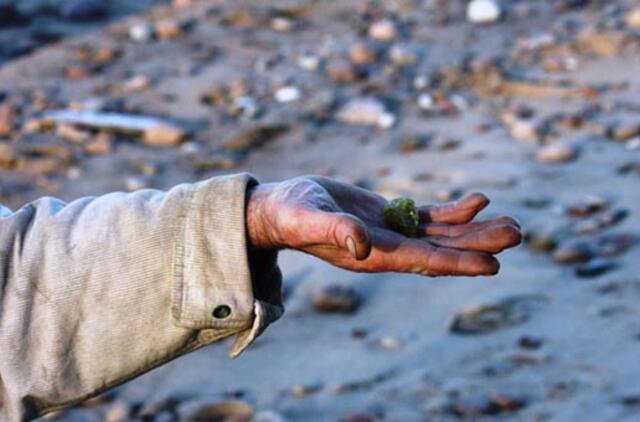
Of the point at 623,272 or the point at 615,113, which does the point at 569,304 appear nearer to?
the point at 623,272

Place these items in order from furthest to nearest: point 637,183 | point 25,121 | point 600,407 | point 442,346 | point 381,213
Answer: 1. point 25,121
2. point 637,183
3. point 442,346
4. point 600,407
5. point 381,213

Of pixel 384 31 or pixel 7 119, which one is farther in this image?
pixel 384 31

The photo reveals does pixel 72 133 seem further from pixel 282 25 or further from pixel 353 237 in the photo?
pixel 353 237

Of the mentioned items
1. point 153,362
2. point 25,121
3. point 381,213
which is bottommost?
point 25,121

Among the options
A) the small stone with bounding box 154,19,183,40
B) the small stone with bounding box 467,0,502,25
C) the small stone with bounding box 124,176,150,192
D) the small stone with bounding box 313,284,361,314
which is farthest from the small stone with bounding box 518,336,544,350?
the small stone with bounding box 154,19,183,40

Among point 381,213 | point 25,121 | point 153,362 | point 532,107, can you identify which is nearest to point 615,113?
point 532,107

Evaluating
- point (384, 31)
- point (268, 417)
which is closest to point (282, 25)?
point (384, 31)

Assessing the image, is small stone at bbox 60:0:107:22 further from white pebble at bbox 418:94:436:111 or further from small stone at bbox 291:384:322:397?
small stone at bbox 291:384:322:397
